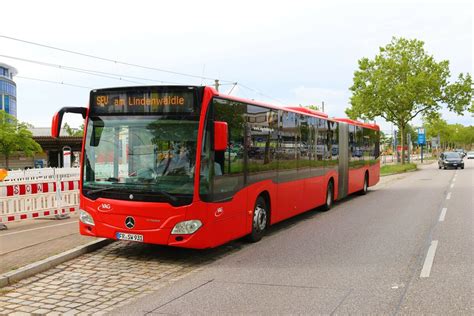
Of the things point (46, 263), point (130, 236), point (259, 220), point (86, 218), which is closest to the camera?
point (46, 263)

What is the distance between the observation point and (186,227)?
687cm

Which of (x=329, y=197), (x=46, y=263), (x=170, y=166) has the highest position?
(x=170, y=166)

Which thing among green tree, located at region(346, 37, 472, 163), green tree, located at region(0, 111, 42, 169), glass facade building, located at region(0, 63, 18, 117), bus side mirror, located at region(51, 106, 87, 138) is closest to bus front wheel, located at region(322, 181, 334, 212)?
bus side mirror, located at region(51, 106, 87, 138)

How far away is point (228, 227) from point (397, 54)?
39.4 meters

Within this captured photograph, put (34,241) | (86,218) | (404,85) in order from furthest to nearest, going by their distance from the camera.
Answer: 1. (404,85)
2. (34,241)
3. (86,218)

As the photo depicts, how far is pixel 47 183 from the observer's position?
1160 centimetres

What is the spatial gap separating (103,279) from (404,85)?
127 feet

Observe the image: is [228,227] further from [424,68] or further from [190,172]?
[424,68]

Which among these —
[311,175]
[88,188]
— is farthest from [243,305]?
[311,175]

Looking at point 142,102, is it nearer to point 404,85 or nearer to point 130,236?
point 130,236

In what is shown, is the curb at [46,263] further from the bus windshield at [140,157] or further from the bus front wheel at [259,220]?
the bus front wheel at [259,220]

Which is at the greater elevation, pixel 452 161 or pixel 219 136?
pixel 219 136

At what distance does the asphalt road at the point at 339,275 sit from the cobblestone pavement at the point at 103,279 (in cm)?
30

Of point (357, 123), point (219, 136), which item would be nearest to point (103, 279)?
point (219, 136)
